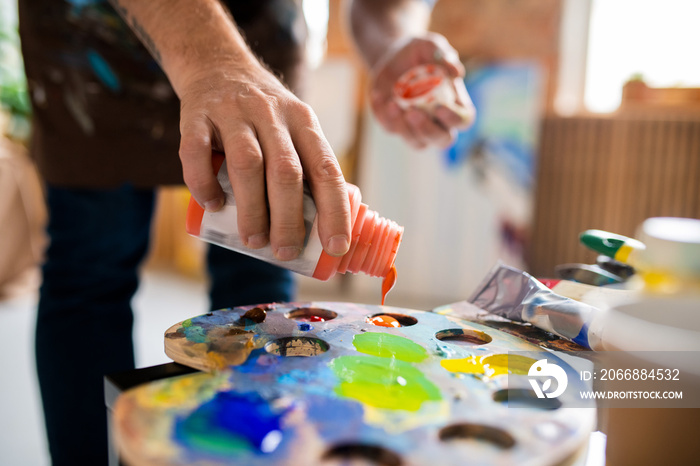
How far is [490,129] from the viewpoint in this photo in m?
2.51

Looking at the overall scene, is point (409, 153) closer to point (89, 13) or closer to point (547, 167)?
point (547, 167)

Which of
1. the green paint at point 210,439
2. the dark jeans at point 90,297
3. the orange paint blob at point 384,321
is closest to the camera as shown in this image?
the green paint at point 210,439

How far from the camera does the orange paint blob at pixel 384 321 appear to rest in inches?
21.8

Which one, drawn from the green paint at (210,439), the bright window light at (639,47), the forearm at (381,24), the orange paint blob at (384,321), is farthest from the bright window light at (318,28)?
the green paint at (210,439)

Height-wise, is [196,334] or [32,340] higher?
[196,334]

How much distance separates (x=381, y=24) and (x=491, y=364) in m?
0.72

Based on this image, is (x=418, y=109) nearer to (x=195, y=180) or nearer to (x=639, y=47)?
(x=195, y=180)

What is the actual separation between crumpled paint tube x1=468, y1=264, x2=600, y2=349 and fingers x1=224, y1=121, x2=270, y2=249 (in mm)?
270

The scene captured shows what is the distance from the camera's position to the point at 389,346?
0.48m

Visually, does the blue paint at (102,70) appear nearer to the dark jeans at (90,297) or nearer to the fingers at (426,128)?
the dark jeans at (90,297)

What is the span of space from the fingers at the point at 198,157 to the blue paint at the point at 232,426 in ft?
0.57

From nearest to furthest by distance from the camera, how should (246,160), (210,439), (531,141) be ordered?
1. (210,439)
2. (246,160)
3. (531,141)

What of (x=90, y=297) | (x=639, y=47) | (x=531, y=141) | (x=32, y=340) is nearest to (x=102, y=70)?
(x=90, y=297)

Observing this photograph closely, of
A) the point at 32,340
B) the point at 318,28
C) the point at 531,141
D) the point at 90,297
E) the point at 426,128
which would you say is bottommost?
the point at 32,340
